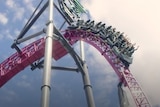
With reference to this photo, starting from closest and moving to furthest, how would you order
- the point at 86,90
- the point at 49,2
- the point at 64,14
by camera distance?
the point at 86,90, the point at 49,2, the point at 64,14

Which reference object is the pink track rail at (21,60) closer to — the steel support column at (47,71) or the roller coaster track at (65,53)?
the roller coaster track at (65,53)

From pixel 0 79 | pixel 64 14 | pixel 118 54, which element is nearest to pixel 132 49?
pixel 118 54

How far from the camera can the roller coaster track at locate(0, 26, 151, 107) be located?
20.6 m

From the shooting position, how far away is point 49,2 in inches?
700

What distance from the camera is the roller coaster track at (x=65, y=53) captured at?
67.7 ft

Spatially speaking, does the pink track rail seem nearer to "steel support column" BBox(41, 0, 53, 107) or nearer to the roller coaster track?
the roller coaster track

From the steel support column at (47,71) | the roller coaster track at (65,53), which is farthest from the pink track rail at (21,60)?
the steel support column at (47,71)

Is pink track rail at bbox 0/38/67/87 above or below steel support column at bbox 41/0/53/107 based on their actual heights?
above

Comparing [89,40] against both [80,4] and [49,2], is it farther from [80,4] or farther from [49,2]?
[49,2]

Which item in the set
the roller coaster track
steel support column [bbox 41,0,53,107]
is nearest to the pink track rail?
the roller coaster track

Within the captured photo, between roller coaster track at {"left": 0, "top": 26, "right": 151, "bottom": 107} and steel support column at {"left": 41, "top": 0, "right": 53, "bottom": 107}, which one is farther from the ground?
roller coaster track at {"left": 0, "top": 26, "right": 151, "bottom": 107}

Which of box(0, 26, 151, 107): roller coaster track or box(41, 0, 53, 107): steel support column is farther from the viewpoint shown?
box(0, 26, 151, 107): roller coaster track

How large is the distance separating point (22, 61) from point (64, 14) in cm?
464

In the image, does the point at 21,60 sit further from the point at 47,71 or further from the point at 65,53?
the point at 47,71
